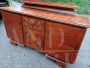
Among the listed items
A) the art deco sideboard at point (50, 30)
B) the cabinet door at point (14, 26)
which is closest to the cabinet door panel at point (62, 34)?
the art deco sideboard at point (50, 30)

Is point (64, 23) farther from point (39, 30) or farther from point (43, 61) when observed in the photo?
point (43, 61)

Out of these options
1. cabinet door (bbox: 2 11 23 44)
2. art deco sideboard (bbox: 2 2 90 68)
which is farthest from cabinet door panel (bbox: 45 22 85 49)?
cabinet door (bbox: 2 11 23 44)

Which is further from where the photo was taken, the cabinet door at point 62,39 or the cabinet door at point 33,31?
the cabinet door at point 33,31

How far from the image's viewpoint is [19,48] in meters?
2.18

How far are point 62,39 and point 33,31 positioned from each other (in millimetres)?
416

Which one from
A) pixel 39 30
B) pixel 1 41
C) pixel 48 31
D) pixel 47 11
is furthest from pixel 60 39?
pixel 1 41

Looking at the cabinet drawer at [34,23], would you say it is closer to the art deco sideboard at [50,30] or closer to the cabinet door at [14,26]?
the art deco sideboard at [50,30]

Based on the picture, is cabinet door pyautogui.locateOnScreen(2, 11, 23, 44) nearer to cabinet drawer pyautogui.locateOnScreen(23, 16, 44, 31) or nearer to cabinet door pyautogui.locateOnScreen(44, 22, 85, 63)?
cabinet drawer pyautogui.locateOnScreen(23, 16, 44, 31)

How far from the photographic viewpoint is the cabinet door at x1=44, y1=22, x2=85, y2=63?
154 cm

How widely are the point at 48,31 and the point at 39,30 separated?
136 mm

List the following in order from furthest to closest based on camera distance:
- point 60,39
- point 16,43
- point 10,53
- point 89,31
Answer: point 89,31
point 16,43
point 10,53
point 60,39

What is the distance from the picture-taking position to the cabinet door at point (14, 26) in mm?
1934

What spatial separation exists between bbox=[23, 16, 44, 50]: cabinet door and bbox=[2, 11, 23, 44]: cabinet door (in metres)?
0.10

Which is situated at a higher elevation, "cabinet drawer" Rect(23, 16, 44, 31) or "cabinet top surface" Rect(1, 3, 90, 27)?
"cabinet top surface" Rect(1, 3, 90, 27)
